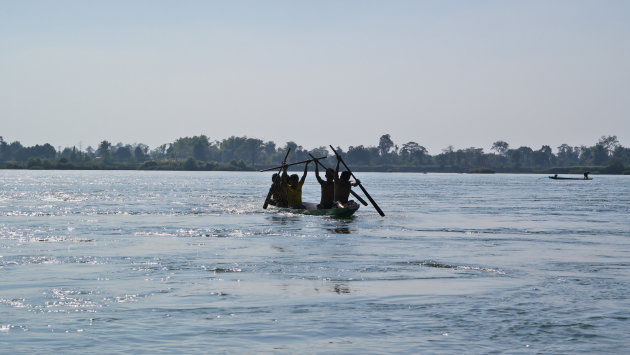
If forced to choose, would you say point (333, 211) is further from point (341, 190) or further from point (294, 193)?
point (294, 193)

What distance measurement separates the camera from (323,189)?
43688 millimetres

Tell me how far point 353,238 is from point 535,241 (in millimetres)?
7134

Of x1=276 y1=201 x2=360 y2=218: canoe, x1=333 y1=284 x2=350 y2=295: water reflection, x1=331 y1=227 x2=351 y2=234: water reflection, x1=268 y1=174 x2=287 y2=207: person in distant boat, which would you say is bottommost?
x1=333 y1=284 x2=350 y2=295: water reflection

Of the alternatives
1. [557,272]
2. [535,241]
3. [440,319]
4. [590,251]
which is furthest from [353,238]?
[440,319]

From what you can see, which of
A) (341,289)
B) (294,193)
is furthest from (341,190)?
(341,289)

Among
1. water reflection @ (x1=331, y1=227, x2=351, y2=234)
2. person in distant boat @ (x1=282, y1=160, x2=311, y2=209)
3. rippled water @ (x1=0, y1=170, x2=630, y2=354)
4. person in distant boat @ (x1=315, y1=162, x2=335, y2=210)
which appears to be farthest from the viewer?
person in distant boat @ (x1=282, y1=160, x2=311, y2=209)

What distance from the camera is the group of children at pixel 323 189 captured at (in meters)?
42.5

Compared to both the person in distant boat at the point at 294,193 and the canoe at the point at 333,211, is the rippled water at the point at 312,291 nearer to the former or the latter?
the canoe at the point at 333,211

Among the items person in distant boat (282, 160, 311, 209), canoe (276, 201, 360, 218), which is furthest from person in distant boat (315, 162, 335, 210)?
person in distant boat (282, 160, 311, 209)

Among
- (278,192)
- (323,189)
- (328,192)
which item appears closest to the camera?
(328,192)

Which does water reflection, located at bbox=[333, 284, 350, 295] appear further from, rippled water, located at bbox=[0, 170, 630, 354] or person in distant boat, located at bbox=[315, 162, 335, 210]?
person in distant boat, located at bbox=[315, 162, 335, 210]

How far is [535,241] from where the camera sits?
31609mm

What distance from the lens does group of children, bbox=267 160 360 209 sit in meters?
42.5

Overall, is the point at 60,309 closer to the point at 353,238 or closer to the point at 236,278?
the point at 236,278
